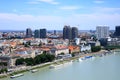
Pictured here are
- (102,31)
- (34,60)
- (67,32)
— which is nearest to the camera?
(34,60)

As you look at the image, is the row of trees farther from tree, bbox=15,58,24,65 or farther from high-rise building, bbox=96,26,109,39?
high-rise building, bbox=96,26,109,39

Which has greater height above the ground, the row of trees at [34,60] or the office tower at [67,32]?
the office tower at [67,32]

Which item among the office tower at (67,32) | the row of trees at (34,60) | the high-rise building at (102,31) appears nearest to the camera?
the row of trees at (34,60)

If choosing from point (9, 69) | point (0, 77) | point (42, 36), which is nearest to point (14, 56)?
point (9, 69)

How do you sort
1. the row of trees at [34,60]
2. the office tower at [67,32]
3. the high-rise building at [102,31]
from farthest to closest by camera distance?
the high-rise building at [102,31], the office tower at [67,32], the row of trees at [34,60]

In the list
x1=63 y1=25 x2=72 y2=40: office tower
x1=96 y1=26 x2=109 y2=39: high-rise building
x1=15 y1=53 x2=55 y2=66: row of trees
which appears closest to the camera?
x1=15 y1=53 x2=55 y2=66: row of trees

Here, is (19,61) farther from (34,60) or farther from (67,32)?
(67,32)

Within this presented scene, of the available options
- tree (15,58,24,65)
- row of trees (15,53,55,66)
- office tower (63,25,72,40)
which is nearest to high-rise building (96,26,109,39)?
office tower (63,25,72,40)

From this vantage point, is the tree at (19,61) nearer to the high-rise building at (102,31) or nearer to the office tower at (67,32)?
the office tower at (67,32)

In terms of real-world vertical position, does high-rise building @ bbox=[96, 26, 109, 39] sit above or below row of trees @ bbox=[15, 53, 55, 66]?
above

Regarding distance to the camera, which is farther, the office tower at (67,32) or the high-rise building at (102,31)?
the high-rise building at (102,31)

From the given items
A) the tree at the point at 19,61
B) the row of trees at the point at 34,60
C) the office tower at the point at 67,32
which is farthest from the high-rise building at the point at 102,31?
the tree at the point at 19,61

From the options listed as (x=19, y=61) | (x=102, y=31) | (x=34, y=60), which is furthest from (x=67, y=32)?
(x=19, y=61)
